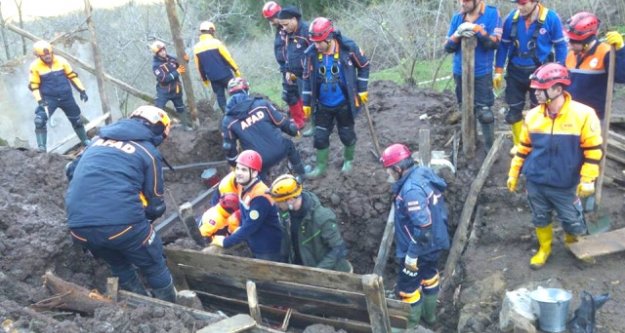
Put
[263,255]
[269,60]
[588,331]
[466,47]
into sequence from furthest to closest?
[269,60] < [466,47] < [263,255] < [588,331]

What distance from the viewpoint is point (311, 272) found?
4.73 m

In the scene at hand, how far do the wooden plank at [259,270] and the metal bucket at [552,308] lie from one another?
150 cm

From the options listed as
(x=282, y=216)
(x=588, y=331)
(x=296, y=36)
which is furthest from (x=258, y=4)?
(x=588, y=331)

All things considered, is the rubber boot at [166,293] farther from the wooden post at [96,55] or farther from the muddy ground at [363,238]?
the wooden post at [96,55]

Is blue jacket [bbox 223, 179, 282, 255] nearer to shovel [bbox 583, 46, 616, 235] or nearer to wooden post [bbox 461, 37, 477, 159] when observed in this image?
wooden post [bbox 461, 37, 477, 159]

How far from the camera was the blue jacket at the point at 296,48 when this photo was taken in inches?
321

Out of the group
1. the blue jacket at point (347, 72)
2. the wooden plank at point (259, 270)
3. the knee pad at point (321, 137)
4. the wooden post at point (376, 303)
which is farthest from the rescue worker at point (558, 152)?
the knee pad at point (321, 137)

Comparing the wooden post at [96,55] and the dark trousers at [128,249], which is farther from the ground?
the wooden post at [96,55]

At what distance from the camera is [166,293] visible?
5.45m

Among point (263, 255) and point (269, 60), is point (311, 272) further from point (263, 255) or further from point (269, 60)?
point (269, 60)

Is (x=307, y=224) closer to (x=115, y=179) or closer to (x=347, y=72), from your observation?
(x=115, y=179)

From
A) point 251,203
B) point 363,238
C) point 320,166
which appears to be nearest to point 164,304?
point 251,203

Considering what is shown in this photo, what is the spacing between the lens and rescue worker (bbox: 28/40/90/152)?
955 cm

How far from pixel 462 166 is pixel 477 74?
130 centimetres
